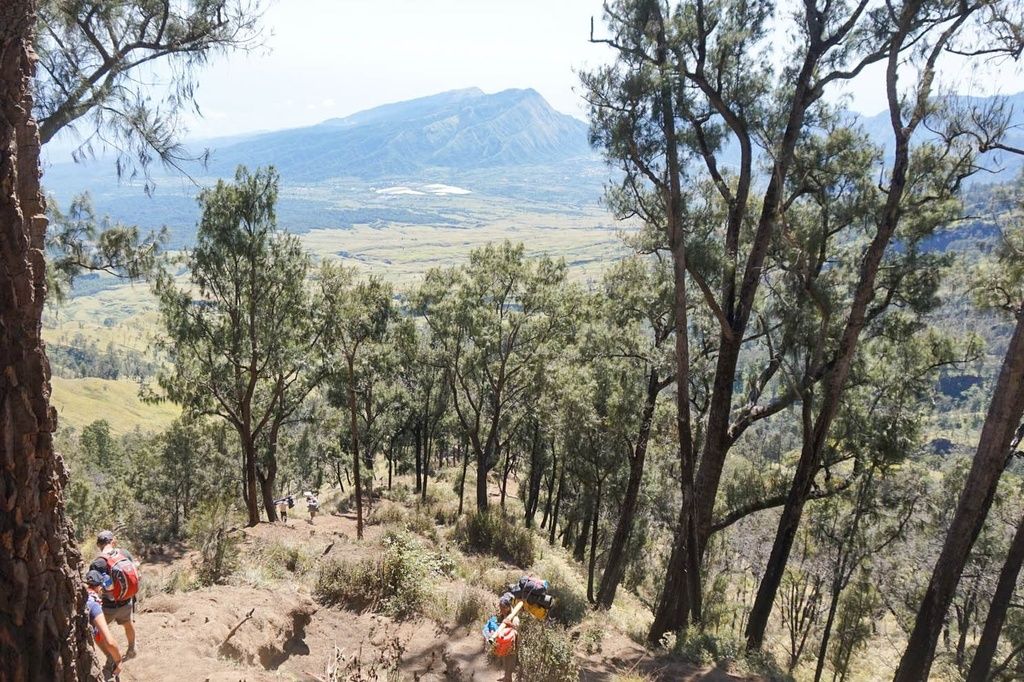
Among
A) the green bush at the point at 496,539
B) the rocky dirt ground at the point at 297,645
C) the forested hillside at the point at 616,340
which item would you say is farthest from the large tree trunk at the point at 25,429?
the green bush at the point at 496,539

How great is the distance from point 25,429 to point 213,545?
7.62 meters

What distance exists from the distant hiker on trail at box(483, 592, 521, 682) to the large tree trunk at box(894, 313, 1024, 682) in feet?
19.0

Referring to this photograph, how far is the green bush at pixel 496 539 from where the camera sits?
1783cm

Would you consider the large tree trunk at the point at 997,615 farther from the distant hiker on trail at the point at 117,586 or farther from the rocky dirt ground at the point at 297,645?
the distant hiker on trail at the point at 117,586

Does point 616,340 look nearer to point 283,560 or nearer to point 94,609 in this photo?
point 283,560

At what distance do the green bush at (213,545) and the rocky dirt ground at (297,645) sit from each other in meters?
0.33

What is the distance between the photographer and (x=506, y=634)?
6820 mm

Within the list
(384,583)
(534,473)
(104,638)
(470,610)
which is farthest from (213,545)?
(534,473)

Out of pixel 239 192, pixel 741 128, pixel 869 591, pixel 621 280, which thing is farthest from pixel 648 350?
pixel 869 591

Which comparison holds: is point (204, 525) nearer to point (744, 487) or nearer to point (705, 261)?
point (705, 261)

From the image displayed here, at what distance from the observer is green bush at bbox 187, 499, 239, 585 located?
30.7ft

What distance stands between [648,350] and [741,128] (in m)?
5.63

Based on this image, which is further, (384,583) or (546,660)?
(384,583)

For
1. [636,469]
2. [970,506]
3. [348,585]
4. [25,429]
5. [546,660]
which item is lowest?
[636,469]
